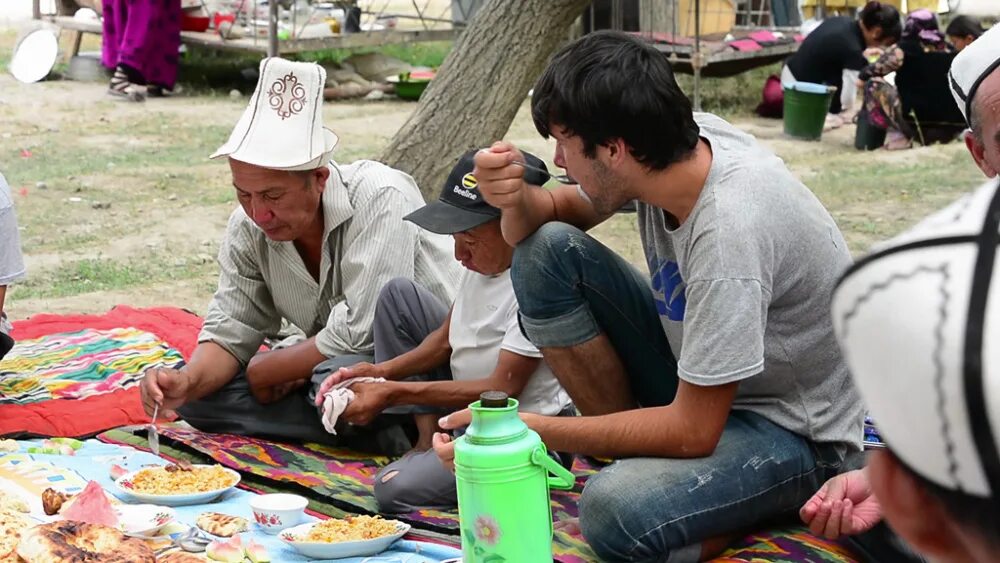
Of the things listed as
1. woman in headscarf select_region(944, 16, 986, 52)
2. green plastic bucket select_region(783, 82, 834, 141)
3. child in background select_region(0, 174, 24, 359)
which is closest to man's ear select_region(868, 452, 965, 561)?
child in background select_region(0, 174, 24, 359)

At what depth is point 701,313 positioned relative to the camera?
2.57m

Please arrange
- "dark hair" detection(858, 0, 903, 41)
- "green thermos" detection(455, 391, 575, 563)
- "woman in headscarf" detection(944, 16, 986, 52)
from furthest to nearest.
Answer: "dark hair" detection(858, 0, 903, 41), "woman in headscarf" detection(944, 16, 986, 52), "green thermos" detection(455, 391, 575, 563)

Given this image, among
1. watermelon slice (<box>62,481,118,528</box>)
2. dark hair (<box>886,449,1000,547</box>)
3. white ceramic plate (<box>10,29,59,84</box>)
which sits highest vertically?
dark hair (<box>886,449,1000,547</box>)

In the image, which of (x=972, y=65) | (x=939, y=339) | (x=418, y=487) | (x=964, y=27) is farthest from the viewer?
(x=964, y=27)

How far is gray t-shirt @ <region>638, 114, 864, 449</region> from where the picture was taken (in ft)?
8.36

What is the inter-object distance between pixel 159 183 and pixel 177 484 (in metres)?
5.88

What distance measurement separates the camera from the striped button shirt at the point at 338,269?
367 centimetres

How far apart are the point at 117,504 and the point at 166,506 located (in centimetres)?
12

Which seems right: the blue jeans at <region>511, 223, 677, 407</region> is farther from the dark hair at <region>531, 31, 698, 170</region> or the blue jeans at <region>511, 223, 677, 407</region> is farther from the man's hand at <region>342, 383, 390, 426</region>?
the man's hand at <region>342, 383, 390, 426</region>

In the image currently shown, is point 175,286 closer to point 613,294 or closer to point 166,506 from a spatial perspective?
point 166,506

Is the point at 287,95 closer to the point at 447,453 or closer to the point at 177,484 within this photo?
the point at 177,484

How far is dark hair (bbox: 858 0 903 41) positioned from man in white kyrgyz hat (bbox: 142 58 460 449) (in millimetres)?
8238

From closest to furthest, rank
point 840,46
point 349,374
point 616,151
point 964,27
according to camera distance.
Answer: point 616,151, point 349,374, point 964,27, point 840,46

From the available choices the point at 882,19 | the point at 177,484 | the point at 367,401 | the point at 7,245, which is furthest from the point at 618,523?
the point at 882,19
